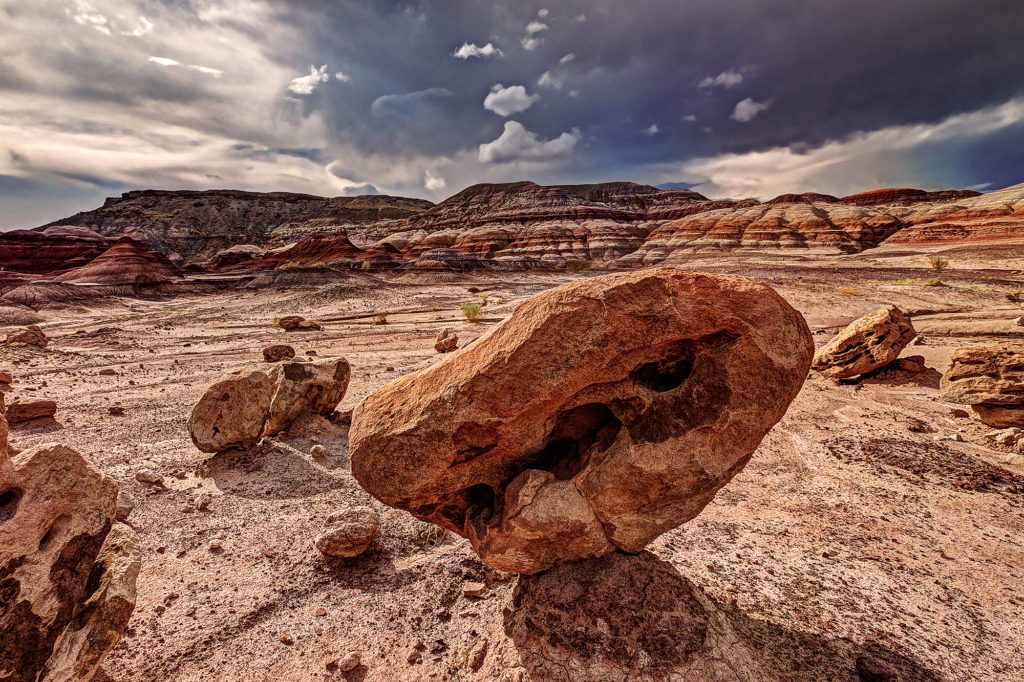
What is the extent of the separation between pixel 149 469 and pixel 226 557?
3079 millimetres

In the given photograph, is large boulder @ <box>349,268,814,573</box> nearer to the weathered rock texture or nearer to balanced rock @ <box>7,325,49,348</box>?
balanced rock @ <box>7,325,49,348</box>

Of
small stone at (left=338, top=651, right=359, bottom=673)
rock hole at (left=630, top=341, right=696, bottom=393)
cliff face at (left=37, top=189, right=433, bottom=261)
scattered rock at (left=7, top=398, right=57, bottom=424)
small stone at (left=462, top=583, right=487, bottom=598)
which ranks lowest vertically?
small stone at (left=462, top=583, right=487, bottom=598)

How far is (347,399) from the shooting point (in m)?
9.87

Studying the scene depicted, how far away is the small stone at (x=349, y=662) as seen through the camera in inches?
137

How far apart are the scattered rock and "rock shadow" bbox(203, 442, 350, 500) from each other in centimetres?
476

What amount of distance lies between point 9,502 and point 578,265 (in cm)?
6126

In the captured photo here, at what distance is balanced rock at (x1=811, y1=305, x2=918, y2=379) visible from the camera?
31.5 ft

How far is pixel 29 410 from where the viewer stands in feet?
27.1

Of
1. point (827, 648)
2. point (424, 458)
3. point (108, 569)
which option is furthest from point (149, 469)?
point (827, 648)

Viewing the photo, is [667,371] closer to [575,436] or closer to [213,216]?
Answer: [575,436]

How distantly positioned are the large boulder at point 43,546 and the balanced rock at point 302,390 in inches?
188

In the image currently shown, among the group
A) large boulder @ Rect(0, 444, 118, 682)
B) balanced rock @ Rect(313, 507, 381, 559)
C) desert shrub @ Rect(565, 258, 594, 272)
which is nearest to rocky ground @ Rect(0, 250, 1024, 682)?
balanced rock @ Rect(313, 507, 381, 559)

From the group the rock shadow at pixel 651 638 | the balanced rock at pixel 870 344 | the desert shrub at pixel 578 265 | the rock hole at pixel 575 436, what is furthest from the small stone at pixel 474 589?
the desert shrub at pixel 578 265

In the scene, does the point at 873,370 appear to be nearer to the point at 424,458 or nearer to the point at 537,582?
the point at 537,582
